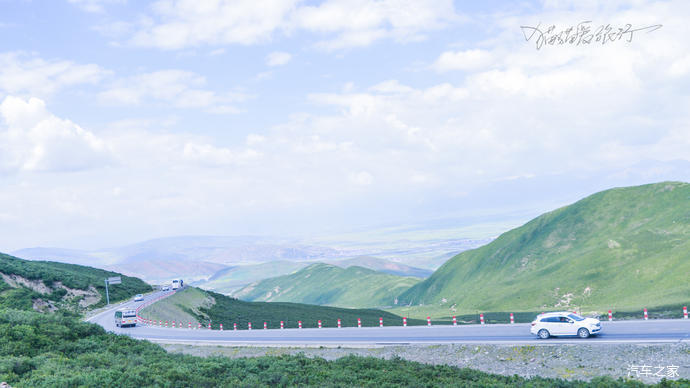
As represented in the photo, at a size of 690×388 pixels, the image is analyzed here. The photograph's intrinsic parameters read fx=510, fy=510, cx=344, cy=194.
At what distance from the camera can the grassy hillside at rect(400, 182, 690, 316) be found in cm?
9550

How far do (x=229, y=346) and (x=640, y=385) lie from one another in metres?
30.7

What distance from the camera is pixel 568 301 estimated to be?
3999 inches

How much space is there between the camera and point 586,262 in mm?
114938

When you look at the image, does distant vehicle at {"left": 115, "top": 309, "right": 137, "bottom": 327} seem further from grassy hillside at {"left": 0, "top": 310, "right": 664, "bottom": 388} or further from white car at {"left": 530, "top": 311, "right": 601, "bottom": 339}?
white car at {"left": 530, "top": 311, "right": 601, "bottom": 339}

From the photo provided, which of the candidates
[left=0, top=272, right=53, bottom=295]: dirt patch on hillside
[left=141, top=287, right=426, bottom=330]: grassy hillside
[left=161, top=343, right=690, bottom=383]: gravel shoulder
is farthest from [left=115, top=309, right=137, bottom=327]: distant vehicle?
[left=161, top=343, right=690, bottom=383]: gravel shoulder

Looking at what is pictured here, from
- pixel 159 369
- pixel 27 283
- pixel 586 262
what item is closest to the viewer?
pixel 159 369

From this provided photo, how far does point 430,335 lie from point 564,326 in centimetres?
1022

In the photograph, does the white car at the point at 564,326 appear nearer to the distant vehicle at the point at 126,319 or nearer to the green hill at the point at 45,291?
the distant vehicle at the point at 126,319

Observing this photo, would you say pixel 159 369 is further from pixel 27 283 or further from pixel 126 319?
pixel 27 283

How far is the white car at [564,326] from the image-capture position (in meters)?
32.5

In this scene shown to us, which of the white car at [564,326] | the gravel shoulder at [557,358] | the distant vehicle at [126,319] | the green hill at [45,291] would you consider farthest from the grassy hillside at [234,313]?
the white car at [564,326]

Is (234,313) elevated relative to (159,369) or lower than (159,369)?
lower

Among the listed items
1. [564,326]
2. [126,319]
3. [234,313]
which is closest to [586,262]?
[234,313]

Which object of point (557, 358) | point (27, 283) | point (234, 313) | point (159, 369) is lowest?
point (234, 313)
